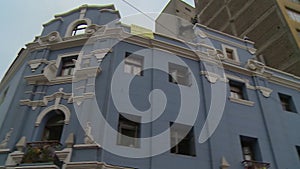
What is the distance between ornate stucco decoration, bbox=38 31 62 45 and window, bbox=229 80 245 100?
31.5 ft

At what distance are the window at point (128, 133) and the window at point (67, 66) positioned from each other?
152 inches

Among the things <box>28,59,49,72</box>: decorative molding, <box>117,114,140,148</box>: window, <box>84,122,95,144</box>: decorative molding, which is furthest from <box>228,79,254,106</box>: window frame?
<box>28,59,49,72</box>: decorative molding

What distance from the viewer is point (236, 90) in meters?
15.6

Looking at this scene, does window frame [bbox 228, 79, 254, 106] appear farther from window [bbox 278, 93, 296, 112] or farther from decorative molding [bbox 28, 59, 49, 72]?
decorative molding [bbox 28, 59, 49, 72]

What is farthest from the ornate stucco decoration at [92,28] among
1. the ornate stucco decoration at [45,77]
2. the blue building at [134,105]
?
the ornate stucco decoration at [45,77]

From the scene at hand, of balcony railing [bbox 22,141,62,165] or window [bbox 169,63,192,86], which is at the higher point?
window [bbox 169,63,192,86]

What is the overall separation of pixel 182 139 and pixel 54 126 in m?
5.65

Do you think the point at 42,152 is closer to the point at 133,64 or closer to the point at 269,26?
the point at 133,64

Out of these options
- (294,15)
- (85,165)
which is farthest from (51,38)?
(294,15)

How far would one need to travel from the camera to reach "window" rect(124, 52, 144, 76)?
13.4m

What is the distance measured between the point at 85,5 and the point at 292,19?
1839 cm

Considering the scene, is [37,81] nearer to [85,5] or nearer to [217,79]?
[85,5]

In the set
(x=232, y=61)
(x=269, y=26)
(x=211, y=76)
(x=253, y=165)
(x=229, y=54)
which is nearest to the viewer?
(x=253, y=165)

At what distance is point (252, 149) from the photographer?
13.7 m
